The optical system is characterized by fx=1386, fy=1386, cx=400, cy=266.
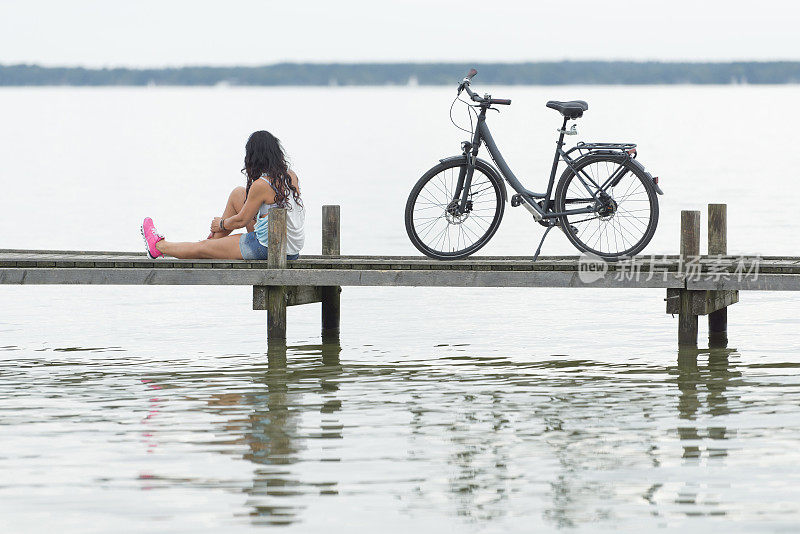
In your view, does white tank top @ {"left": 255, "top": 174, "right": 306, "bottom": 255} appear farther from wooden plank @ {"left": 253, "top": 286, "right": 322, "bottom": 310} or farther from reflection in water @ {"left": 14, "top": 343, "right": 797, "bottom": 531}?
reflection in water @ {"left": 14, "top": 343, "right": 797, "bottom": 531}

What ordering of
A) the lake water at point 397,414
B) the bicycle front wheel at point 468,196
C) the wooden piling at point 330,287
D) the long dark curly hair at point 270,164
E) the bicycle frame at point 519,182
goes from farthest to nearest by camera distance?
1. the wooden piling at point 330,287
2. the long dark curly hair at point 270,164
3. the bicycle front wheel at point 468,196
4. the bicycle frame at point 519,182
5. the lake water at point 397,414

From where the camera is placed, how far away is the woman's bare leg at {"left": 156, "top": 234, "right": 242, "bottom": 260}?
12.6 meters

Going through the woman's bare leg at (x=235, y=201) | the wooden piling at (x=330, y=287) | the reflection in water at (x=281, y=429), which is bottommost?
the reflection in water at (x=281, y=429)

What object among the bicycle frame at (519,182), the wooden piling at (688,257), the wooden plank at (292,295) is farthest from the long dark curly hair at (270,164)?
the wooden piling at (688,257)

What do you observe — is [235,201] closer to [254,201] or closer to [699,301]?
[254,201]

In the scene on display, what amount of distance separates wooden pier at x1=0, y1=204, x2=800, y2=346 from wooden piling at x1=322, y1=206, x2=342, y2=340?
1.85 feet

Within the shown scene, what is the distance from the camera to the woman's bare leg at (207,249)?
12.6m

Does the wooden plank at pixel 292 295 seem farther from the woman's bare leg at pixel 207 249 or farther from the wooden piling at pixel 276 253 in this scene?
the woman's bare leg at pixel 207 249

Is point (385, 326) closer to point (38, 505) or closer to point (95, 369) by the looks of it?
point (95, 369)

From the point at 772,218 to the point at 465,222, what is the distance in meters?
27.0

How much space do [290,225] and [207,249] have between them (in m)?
0.80

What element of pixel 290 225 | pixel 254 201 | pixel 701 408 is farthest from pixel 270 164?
pixel 701 408

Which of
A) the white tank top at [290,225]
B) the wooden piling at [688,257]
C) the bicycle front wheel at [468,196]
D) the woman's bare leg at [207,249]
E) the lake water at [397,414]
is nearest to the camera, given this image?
the lake water at [397,414]

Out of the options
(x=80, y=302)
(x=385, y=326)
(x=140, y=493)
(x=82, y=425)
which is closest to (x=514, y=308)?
(x=385, y=326)
